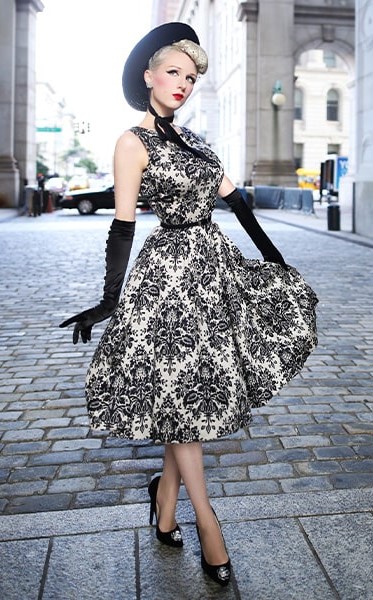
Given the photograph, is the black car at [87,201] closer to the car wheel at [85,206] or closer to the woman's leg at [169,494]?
the car wheel at [85,206]

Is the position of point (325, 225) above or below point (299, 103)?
below

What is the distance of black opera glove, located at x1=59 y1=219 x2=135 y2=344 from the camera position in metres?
2.49

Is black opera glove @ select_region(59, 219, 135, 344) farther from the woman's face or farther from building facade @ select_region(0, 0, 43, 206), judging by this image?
building facade @ select_region(0, 0, 43, 206)

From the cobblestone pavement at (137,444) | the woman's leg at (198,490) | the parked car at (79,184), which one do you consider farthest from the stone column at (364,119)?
the parked car at (79,184)

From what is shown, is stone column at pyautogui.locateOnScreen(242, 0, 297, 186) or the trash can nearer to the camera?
the trash can

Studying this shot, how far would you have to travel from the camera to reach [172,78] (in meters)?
2.62

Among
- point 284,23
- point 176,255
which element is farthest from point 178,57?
point 284,23

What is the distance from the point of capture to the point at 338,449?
3.82 metres

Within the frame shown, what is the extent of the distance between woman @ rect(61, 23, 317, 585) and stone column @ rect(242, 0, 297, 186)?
30.1 metres

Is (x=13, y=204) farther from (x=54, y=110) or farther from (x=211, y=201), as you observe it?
(x=54, y=110)

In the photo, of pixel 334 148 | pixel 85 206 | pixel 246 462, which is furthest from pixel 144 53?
pixel 334 148

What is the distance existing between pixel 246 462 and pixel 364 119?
47.3 feet

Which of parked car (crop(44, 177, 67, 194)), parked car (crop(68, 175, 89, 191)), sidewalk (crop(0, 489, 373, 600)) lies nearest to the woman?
sidewalk (crop(0, 489, 373, 600))

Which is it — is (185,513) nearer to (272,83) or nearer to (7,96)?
(7,96)
